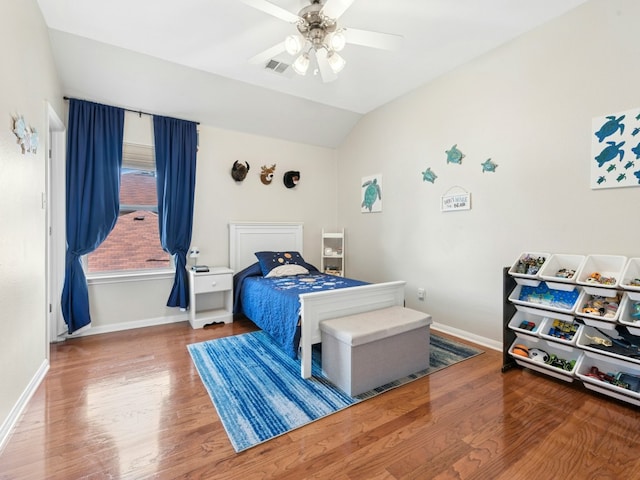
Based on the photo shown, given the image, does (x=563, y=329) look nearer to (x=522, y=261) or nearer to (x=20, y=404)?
(x=522, y=261)

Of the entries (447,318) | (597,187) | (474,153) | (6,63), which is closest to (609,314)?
(597,187)

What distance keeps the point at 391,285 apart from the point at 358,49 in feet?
7.22

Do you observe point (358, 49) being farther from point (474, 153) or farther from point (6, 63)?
point (6, 63)

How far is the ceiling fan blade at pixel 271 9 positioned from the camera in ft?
Result: 5.77

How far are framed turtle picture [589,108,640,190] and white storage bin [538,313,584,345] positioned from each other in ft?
3.26

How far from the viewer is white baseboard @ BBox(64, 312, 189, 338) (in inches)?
129

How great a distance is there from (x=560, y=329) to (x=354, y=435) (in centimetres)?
180

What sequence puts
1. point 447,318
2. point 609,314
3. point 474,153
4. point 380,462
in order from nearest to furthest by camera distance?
point 380,462 < point 609,314 < point 474,153 < point 447,318

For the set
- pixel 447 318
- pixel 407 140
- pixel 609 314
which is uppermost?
pixel 407 140

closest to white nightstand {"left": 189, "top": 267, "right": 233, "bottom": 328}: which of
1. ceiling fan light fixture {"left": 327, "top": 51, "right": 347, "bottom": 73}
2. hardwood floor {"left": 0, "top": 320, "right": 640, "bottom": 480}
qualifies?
hardwood floor {"left": 0, "top": 320, "right": 640, "bottom": 480}

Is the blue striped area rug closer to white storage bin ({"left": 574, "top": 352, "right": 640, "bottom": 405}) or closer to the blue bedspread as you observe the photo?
the blue bedspread

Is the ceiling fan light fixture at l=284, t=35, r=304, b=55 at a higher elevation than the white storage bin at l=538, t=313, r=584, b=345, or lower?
higher

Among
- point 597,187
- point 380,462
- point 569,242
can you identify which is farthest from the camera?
point 569,242

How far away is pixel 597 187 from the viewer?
2271mm
